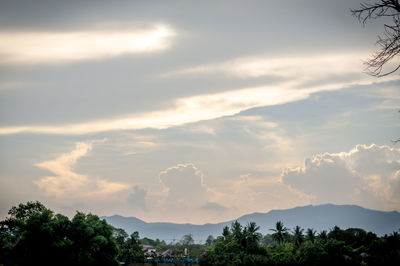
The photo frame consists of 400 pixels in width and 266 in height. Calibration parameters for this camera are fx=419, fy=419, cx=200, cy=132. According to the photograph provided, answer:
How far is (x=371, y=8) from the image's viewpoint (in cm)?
1170

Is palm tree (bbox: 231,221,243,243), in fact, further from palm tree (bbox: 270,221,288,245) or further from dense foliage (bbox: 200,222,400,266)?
palm tree (bbox: 270,221,288,245)

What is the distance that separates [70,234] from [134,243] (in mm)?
42970

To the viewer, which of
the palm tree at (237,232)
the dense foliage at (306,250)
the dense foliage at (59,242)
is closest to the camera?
the dense foliage at (59,242)

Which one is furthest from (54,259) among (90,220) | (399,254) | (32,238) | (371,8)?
(371,8)

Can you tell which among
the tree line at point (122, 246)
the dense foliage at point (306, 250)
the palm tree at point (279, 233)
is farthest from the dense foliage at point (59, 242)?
the palm tree at point (279, 233)

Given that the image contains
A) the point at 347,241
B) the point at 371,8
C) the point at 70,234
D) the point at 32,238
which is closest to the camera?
the point at 371,8

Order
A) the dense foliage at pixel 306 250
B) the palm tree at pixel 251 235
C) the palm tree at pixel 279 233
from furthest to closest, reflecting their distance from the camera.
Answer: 1. the palm tree at pixel 279 233
2. the palm tree at pixel 251 235
3. the dense foliage at pixel 306 250

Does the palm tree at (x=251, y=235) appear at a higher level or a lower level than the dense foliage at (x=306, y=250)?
higher

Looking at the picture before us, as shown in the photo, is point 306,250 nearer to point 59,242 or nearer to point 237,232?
point 237,232

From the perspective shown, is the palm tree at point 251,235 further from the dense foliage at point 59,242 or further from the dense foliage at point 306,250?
the dense foliage at point 59,242

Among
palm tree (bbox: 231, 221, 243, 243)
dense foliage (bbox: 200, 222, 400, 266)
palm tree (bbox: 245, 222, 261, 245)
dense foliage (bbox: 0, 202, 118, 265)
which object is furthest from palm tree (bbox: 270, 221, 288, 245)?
dense foliage (bbox: 0, 202, 118, 265)

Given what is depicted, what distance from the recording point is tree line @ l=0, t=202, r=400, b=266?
206 ft

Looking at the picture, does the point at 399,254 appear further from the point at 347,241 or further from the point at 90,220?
the point at 90,220

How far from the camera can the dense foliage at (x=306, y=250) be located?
76.3 metres
